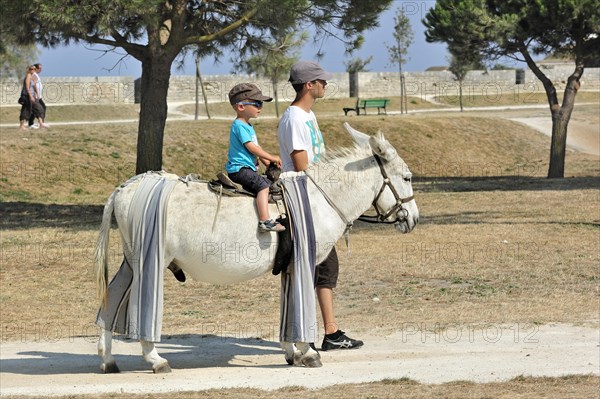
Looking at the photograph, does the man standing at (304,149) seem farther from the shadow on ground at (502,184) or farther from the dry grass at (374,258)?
the shadow on ground at (502,184)

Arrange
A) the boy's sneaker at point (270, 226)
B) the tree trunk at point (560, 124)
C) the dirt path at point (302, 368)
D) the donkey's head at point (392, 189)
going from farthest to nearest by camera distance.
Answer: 1. the tree trunk at point (560, 124)
2. the donkey's head at point (392, 189)
3. the boy's sneaker at point (270, 226)
4. the dirt path at point (302, 368)

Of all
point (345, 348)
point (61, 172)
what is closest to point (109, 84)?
point (61, 172)

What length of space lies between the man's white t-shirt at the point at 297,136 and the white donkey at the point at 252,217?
0.14 meters

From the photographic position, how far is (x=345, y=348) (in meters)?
9.24

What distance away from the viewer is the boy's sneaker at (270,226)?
827cm

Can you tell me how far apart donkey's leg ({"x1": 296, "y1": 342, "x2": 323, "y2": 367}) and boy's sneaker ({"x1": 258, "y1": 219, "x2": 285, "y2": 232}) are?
3.29 feet

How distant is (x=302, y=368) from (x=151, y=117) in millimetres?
13655

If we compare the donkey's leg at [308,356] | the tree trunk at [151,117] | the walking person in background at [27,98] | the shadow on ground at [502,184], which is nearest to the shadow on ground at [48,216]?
the tree trunk at [151,117]

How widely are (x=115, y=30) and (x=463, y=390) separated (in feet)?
45.6

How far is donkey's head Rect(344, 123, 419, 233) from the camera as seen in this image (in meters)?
8.78

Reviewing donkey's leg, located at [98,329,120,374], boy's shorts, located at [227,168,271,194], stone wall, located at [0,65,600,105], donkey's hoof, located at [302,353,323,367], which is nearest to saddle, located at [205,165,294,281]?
boy's shorts, located at [227,168,271,194]

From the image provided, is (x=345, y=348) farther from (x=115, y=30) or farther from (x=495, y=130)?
(x=495, y=130)

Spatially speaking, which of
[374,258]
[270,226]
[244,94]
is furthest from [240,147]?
[374,258]

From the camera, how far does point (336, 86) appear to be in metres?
59.0
